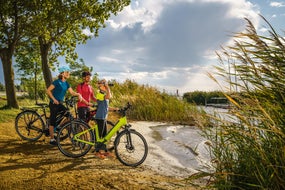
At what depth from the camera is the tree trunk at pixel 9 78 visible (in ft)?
58.7

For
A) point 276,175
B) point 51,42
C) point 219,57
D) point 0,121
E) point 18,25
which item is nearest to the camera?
point 276,175

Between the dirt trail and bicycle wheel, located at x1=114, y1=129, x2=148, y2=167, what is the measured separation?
179 millimetres

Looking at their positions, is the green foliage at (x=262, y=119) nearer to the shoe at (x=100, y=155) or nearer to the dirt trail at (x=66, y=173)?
the dirt trail at (x=66, y=173)

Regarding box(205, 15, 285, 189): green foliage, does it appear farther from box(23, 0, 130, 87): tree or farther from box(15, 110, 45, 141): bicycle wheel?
box(23, 0, 130, 87): tree

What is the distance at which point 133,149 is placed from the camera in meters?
7.23

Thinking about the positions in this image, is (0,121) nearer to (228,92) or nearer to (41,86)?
(228,92)

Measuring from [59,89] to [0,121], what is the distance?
594 centimetres

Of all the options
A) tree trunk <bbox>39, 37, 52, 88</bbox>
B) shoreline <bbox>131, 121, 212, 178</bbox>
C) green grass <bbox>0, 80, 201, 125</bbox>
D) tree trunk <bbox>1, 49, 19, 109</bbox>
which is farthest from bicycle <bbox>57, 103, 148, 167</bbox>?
tree trunk <bbox>39, 37, 52, 88</bbox>

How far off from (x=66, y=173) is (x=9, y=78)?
1401cm

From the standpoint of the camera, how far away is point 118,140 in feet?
23.6

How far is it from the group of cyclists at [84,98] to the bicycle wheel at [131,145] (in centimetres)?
51

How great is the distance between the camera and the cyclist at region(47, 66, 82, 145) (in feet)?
26.2

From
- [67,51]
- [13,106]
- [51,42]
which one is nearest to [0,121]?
[13,106]

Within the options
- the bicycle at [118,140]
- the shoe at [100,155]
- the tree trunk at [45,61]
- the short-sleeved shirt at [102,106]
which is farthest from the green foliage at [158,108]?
the short-sleeved shirt at [102,106]
